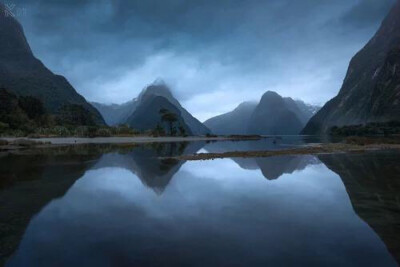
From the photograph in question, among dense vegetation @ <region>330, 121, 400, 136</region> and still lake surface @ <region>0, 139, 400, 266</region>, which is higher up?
dense vegetation @ <region>330, 121, 400, 136</region>

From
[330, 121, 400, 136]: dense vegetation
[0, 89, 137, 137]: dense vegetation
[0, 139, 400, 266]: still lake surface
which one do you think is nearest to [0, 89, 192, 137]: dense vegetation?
[0, 89, 137, 137]: dense vegetation

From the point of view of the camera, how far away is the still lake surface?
8.50 m

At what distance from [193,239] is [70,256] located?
3.51 m

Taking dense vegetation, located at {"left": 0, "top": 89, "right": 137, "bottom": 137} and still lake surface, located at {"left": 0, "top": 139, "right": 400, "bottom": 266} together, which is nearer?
still lake surface, located at {"left": 0, "top": 139, "right": 400, "bottom": 266}

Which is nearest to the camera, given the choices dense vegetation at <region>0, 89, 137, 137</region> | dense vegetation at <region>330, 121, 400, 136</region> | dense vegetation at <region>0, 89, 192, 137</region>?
dense vegetation at <region>0, 89, 137, 137</region>

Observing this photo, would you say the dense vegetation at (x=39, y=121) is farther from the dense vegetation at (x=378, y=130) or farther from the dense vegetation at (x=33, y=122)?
the dense vegetation at (x=378, y=130)

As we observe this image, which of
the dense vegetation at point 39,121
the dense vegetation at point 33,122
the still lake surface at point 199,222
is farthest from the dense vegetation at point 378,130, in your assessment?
the still lake surface at point 199,222

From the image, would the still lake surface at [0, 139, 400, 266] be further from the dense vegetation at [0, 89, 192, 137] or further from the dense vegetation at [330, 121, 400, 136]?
the dense vegetation at [330, 121, 400, 136]

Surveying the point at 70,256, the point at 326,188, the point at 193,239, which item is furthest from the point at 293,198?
the point at 70,256

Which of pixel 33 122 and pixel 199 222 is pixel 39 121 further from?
pixel 199 222

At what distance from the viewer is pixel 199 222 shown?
11719 millimetres

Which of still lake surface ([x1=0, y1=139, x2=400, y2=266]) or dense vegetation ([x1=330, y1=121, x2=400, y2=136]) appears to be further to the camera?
dense vegetation ([x1=330, y1=121, x2=400, y2=136])

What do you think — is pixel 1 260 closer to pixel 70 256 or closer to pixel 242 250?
pixel 70 256

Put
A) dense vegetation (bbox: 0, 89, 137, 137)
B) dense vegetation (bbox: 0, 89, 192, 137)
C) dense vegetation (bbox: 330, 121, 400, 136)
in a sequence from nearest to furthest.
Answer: dense vegetation (bbox: 0, 89, 137, 137) < dense vegetation (bbox: 0, 89, 192, 137) < dense vegetation (bbox: 330, 121, 400, 136)
